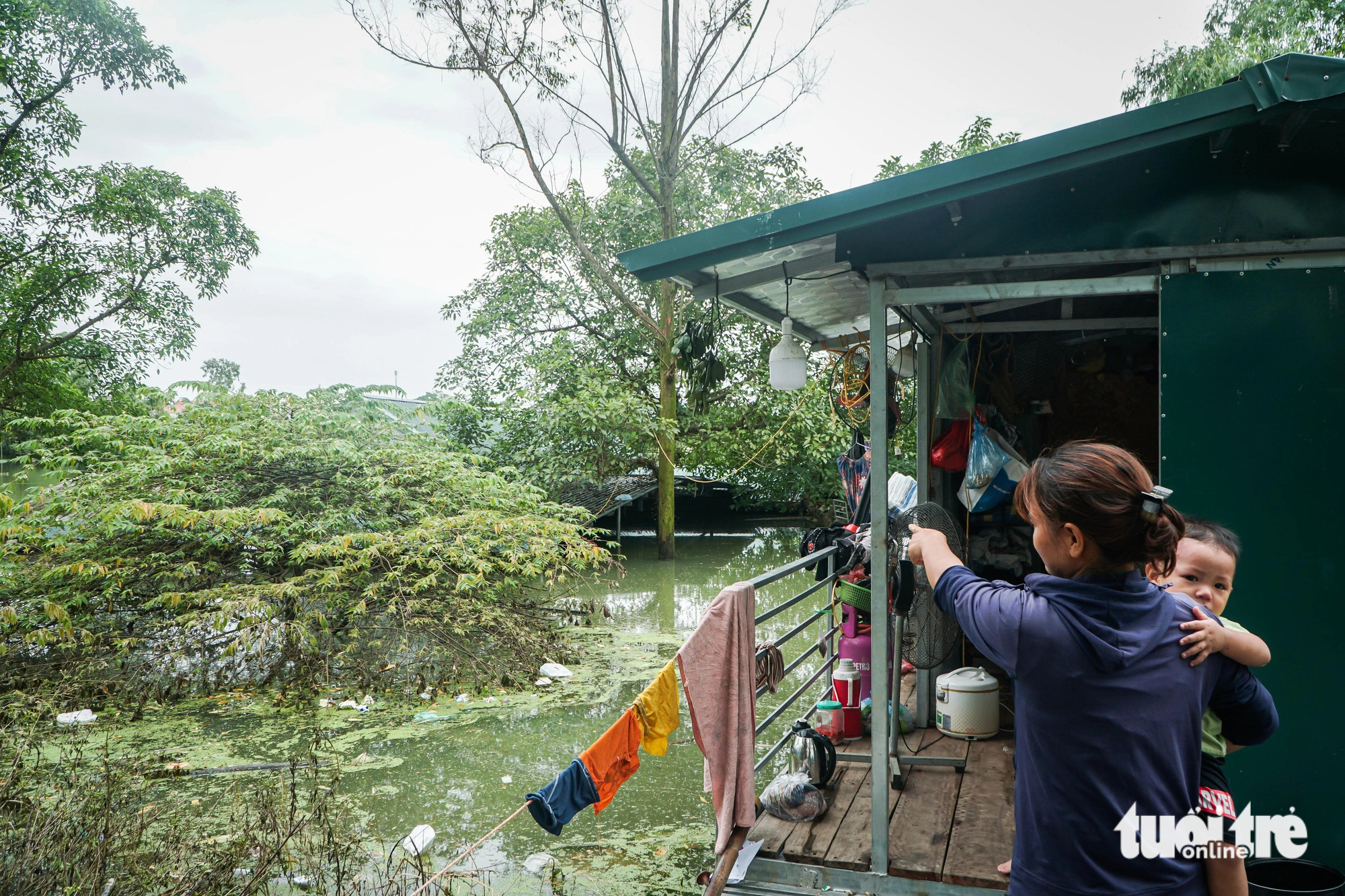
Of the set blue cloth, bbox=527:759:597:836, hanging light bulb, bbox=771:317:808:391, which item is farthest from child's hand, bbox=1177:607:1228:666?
hanging light bulb, bbox=771:317:808:391

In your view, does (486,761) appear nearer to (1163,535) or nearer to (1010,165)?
(1010,165)

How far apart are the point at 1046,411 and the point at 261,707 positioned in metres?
6.28

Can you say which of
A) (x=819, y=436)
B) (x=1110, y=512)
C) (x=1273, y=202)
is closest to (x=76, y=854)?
(x=1110, y=512)

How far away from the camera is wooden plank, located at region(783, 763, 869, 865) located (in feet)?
10.8

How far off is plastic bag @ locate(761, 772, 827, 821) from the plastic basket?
0.91m

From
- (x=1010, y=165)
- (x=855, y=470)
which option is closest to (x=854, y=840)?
(x=855, y=470)

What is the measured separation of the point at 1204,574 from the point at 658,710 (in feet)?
5.83

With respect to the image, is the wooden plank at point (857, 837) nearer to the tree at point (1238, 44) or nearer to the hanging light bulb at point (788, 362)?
the hanging light bulb at point (788, 362)

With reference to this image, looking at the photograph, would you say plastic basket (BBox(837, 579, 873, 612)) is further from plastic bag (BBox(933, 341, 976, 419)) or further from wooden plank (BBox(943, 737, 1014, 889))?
plastic bag (BBox(933, 341, 976, 419))

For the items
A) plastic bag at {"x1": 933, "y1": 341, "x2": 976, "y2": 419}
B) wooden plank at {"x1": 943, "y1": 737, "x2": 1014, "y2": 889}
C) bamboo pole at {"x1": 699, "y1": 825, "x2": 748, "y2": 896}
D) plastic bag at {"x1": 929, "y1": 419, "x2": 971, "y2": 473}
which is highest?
plastic bag at {"x1": 933, "y1": 341, "x2": 976, "y2": 419}

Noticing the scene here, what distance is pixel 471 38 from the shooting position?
14.4 m

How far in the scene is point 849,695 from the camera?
460 cm

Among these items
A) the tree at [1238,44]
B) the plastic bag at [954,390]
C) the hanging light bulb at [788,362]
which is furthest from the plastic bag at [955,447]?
the tree at [1238,44]

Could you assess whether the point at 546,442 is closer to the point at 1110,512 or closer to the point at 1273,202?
the point at 1273,202
